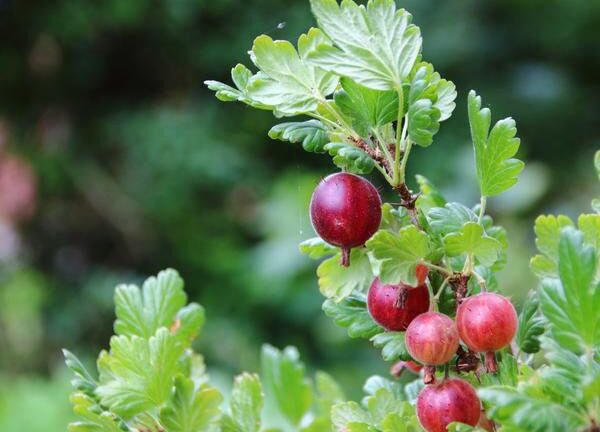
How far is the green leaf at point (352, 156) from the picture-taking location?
0.44 m

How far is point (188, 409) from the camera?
0.51 meters

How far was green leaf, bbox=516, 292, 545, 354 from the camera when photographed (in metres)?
0.48

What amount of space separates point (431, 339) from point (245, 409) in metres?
0.16

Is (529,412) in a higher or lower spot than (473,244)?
lower

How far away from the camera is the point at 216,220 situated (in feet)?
9.16

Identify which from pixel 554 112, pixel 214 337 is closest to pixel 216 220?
pixel 214 337

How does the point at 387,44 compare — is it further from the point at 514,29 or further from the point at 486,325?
the point at 514,29

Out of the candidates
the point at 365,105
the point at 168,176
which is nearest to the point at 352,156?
the point at 365,105

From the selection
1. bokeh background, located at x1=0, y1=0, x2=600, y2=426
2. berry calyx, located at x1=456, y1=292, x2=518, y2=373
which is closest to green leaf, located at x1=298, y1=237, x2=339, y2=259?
berry calyx, located at x1=456, y1=292, x2=518, y2=373

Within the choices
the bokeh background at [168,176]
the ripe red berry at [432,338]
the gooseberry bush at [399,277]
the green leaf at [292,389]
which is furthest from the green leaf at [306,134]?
the bokeh background at [168,176]

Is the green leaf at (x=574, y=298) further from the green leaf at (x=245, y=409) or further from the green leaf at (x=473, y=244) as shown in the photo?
the green leaf at (x=245, y=409)

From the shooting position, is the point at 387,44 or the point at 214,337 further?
the point at 214,337

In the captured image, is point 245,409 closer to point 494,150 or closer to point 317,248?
point 317,248

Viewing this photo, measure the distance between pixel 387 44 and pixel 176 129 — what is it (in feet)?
7.45
